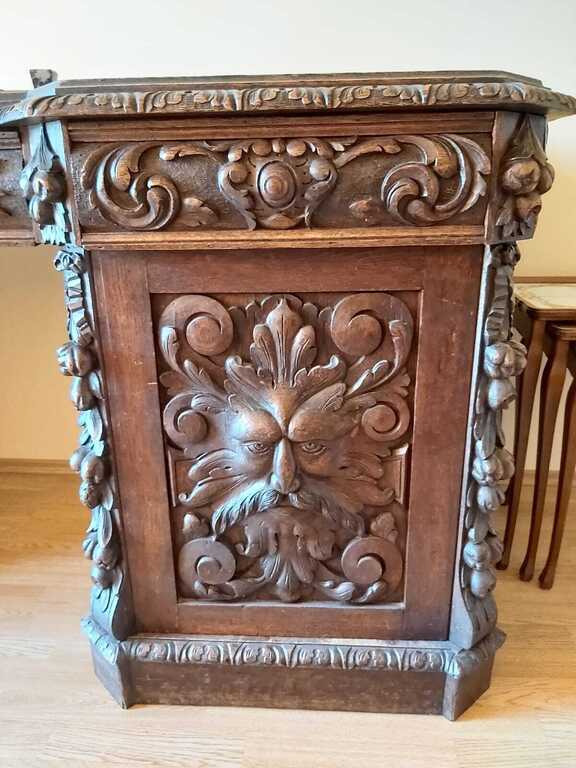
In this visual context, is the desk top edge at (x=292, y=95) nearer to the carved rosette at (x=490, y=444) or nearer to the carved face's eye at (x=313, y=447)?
the carved rosette at (x=490, y=444)

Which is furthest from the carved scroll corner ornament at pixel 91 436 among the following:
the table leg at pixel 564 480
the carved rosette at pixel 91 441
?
the table leg at pixel 564 480

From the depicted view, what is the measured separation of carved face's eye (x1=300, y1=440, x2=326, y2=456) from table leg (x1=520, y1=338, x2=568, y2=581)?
576 mm

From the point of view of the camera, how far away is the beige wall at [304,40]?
4.50ft

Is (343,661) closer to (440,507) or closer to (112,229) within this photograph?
(440,507)

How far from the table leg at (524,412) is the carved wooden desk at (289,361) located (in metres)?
0.38

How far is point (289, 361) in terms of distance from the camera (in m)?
0.87

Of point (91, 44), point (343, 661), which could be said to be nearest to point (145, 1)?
point (91, 44)

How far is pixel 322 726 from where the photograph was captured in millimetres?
1021

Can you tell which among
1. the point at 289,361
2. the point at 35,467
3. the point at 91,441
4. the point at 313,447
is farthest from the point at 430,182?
the point at 35,467

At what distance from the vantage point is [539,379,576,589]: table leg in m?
1.27

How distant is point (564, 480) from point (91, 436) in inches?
38.1

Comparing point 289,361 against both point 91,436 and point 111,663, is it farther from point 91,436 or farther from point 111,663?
point 111,663

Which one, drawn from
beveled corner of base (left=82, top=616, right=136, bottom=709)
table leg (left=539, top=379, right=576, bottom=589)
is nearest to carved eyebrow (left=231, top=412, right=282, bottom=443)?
beveled corner of base (left=82, top=616, right=136, bottom=709)

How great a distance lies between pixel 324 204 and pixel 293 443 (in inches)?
13.6
